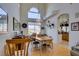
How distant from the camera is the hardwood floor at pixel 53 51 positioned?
2947 millimetres

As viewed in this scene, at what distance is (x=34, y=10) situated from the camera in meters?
2.98

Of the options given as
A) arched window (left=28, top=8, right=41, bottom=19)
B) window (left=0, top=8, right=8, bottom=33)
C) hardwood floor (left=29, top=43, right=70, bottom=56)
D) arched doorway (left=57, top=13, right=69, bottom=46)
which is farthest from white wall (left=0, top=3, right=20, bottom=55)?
arched doorway (left=57, top=13, right=69, bottom=46)

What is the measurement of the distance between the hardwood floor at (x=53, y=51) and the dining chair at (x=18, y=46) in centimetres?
17

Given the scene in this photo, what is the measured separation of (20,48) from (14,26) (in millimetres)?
527

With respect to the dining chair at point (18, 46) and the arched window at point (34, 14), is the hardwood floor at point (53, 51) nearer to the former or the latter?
the dining chair at point (18, 46)

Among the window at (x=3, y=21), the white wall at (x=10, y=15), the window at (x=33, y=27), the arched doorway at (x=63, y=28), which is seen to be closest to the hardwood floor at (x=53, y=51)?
the arched doorway at (x=63, y=28)

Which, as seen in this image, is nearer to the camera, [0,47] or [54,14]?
[0,47]

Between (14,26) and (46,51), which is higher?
(14,26)

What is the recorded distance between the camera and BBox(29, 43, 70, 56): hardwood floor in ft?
9.67

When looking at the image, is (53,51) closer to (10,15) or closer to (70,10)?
(70,10)

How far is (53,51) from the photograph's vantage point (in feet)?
9.73

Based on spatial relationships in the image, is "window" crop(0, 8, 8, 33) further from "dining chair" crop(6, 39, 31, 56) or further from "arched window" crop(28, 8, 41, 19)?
"arched window" crop(28, 8, 41, 19)

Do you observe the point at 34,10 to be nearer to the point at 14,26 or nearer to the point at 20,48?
the point at 14,26

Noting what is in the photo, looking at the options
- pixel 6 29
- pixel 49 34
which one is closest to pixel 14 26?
pixel 6 29
